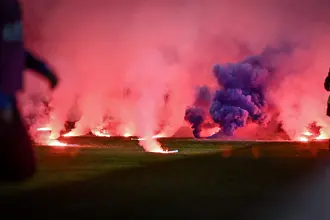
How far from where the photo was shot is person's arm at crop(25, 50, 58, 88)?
5359 millimetres

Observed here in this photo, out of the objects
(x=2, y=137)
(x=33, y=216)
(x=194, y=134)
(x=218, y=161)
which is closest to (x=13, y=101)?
(x=2, y=137)

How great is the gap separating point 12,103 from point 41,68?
73 centimetres

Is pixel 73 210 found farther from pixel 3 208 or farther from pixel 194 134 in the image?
pixel 194 134

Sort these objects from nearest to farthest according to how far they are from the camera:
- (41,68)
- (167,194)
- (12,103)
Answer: (12,103)
(41,68)
(167,194)

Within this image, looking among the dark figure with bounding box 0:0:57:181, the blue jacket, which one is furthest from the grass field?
the blue jacket

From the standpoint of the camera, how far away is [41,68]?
5.43m

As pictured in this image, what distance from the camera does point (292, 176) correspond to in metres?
7.90

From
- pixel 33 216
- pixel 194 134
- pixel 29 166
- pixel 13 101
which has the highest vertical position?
pixel 194 134

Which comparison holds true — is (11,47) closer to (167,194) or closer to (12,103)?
(12,103)

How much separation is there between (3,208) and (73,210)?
30.8 inches

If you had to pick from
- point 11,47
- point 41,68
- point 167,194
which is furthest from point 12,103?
point 167,194

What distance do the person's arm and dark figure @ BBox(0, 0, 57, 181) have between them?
0.36 meters

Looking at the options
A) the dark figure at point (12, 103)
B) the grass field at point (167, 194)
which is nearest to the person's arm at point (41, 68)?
Answer: the dark figure at point (12, 103)

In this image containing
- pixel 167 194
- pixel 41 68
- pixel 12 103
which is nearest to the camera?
pixel 12 103
